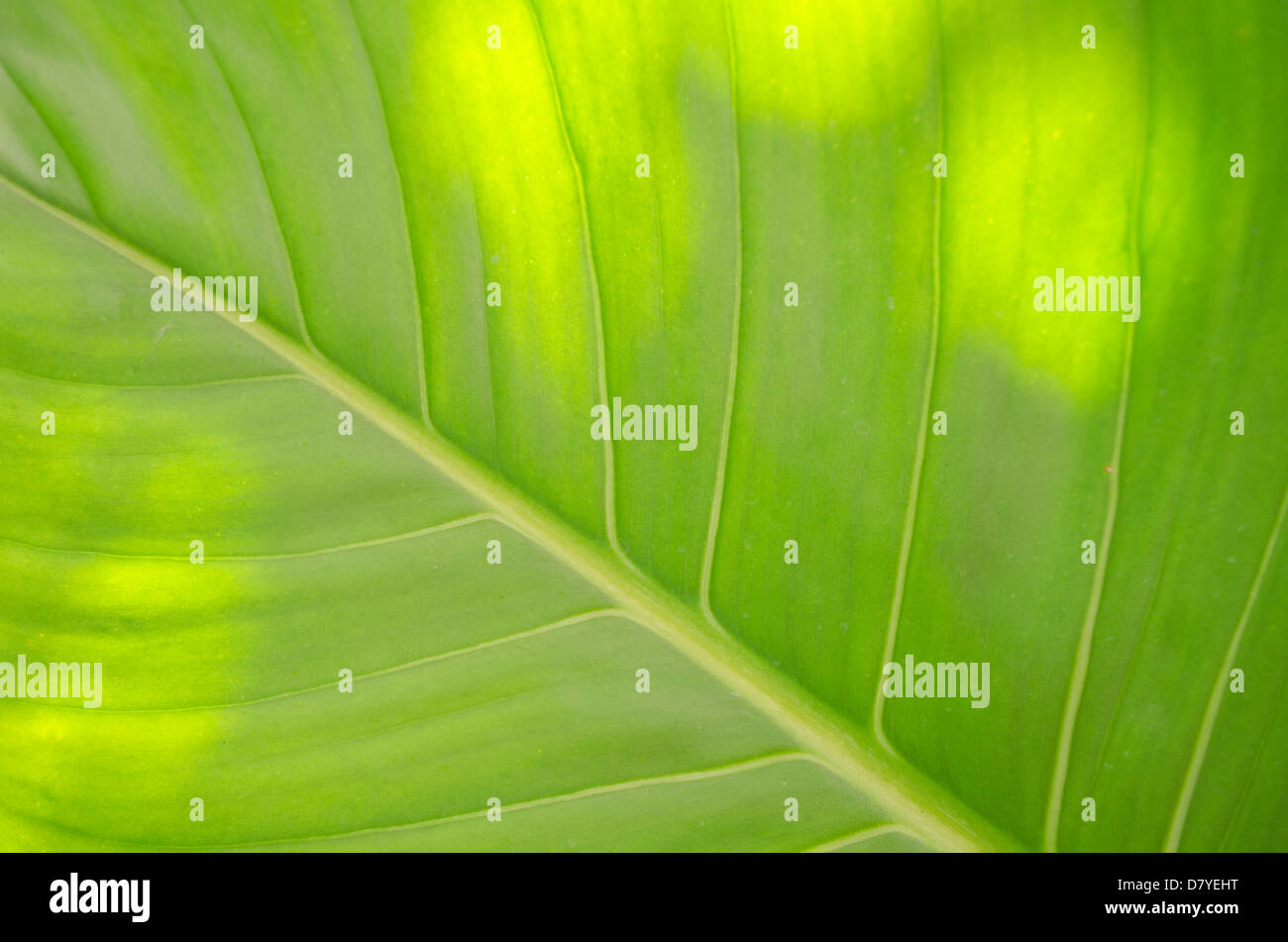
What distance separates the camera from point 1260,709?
94 centimetres

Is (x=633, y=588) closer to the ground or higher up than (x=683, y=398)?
closer to the ground

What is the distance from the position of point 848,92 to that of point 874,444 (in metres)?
0.39

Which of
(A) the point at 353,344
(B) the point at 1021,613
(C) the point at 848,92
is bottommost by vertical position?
(B) the point at 1021,613

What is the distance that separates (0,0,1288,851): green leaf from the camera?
Result: 3.04 ft

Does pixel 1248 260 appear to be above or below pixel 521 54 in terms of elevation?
below

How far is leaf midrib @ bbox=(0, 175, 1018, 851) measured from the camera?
0.98 meters

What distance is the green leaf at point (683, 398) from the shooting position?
926 millimetres

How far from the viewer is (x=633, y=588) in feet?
3.24

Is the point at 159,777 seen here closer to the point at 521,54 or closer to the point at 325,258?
the point at 325,258

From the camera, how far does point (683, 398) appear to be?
3.18 ft

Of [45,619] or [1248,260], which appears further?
[45,619]

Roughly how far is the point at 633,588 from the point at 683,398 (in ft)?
0.74

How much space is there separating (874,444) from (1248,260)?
424mm
